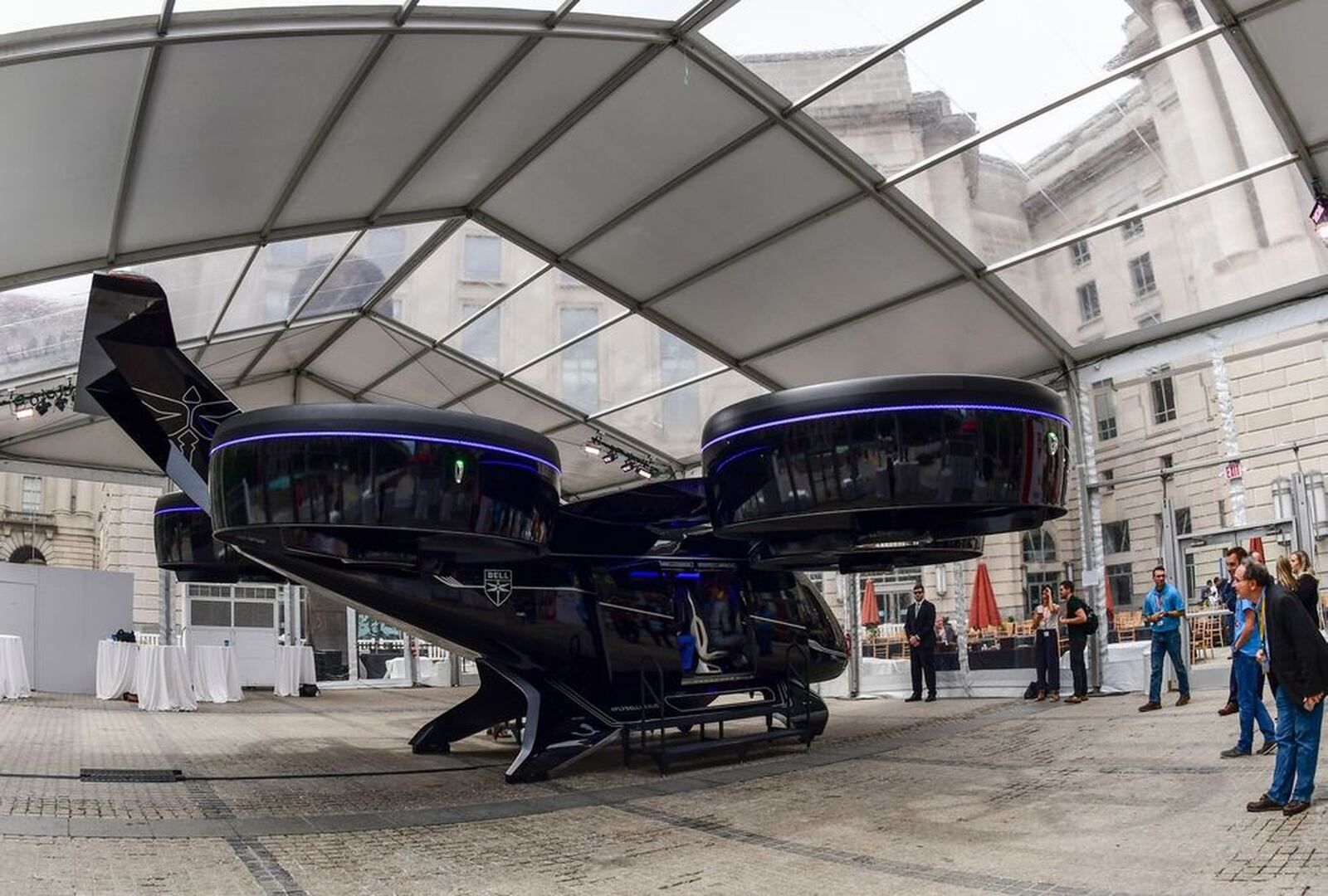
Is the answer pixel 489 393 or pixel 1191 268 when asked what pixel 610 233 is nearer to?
pixel 489 393

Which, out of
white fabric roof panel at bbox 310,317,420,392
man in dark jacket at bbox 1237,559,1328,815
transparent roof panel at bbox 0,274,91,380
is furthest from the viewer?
white fabric roof panel at bbox 310,317,420,392

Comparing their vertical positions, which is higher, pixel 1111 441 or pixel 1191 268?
pixel 1191 268

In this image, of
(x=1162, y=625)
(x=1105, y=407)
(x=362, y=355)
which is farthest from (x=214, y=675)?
(x=1105, y=407)

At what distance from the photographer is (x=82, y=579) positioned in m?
21.7

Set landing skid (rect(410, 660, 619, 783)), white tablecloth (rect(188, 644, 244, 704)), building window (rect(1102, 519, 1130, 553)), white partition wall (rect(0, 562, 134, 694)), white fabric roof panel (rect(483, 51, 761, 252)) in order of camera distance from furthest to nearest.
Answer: building window (rect(1102, 519, 1130, 553))
white partition wall (rect(0, 562, 134, 694))
white tablecloth (rect(188, 644, 244, 704))
white fabric roof panel (rect(483, 51, 761, 252))
landing skid (rect(410, 660, 619, 783))

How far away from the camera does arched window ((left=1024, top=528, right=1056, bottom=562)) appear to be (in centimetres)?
3175

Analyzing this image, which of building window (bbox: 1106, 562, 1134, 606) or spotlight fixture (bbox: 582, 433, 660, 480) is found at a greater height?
spotlight fixture (bbox: 582, 433, 660, 480)

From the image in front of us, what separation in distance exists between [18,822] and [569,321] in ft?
39.1

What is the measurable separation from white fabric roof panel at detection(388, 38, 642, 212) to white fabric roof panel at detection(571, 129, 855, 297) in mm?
2071

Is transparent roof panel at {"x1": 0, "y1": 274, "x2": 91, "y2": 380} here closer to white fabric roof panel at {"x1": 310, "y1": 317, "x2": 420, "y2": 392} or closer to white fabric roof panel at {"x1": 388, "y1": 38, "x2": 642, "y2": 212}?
Result: white fabric roof panel at {"x1": 388, "y1": 38, "x2": 642, "y2": 212}

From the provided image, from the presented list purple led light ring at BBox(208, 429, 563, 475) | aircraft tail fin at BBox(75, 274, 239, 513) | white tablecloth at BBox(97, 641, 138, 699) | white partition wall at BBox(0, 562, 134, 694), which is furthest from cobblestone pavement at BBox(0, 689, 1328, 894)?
white partition wall at BBox(0, 562, 134, 694)

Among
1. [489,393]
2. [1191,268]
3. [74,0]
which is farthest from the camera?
[489,393]

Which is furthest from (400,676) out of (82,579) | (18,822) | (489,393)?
(18,822)

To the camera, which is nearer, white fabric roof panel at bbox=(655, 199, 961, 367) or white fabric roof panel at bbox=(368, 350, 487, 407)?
white fabric roof panel at bbox=(655, 199, 961, 367)
